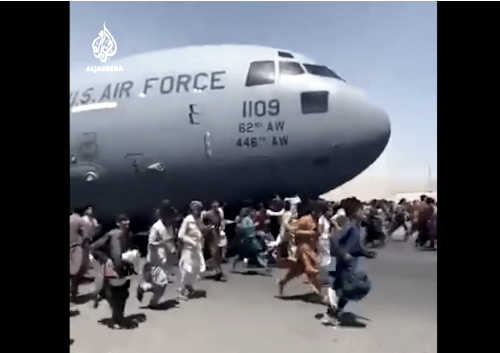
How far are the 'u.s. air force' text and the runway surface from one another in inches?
185

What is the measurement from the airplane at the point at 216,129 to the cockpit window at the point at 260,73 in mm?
24

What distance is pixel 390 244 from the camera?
1969 centimetres

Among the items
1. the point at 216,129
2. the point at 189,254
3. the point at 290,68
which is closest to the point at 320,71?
the point at 290,68

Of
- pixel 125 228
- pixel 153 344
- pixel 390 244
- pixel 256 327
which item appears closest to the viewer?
pixel 153 344

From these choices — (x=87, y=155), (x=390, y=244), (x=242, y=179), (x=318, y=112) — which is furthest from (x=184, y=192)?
(x=390, y=244)

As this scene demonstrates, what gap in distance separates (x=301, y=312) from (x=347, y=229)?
66.5 inches

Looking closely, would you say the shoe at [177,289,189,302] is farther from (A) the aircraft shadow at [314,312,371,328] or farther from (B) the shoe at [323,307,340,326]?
(B) the shoe at [323,307,340,326]

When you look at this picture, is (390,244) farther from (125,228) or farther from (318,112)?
(125,228)

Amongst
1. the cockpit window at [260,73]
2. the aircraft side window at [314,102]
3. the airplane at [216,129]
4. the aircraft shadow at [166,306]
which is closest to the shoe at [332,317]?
the aircraft shadow at [166,306]

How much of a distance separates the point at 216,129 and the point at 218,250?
2804 millimetres

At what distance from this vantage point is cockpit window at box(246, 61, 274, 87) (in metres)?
12.4

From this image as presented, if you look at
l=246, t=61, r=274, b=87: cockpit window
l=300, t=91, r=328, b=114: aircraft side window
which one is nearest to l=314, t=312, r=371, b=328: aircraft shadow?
l=300, t=91, r=328, b=114: aircraft side window

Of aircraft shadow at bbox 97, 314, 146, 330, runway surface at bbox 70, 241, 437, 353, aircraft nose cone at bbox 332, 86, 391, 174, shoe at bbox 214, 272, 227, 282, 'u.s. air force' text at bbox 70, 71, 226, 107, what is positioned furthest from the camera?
'u.s. air force' text at bbox 70, 71, 226, 107

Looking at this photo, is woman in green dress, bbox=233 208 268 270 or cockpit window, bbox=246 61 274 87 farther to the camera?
cockpit window, bbox=246 61 274 87
